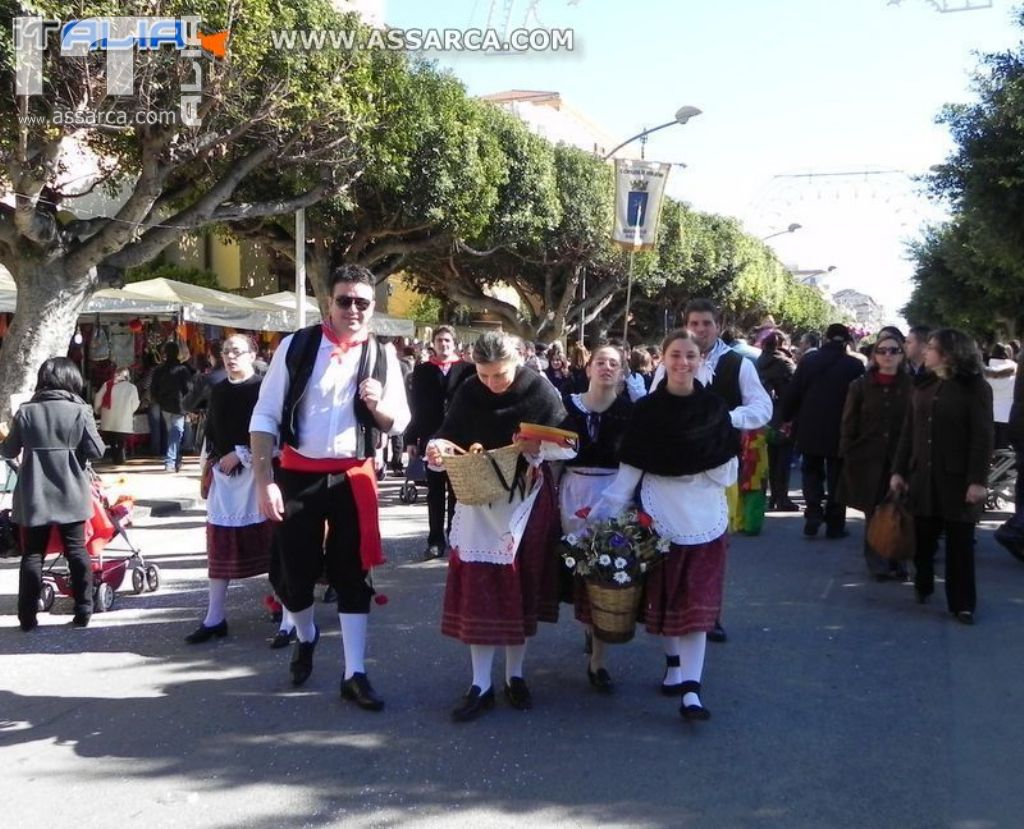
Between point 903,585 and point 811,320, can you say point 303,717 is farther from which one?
point 811,320

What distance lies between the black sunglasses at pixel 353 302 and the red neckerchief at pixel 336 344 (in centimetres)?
13

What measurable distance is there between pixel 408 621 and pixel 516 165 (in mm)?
18747

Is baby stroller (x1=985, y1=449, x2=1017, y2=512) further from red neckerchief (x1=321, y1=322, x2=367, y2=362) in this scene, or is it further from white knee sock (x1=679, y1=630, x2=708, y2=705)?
red neckerchief (x1=321, y1=322, x2=367, y2=362)

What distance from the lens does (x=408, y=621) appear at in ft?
20.7

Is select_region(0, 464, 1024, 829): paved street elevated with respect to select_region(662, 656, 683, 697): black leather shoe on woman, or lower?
lower

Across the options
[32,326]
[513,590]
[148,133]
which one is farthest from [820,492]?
[32,326]

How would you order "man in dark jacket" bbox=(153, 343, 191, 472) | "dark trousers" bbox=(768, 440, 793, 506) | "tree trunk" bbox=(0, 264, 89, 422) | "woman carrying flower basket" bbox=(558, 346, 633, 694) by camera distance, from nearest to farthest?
"woman carrying flower basket" bbox=(558, 346, 633, 694), "dark trousers" bbox=(768, 440, 793, 506), "tree trunk" bbox=(0, 264, 89, 422), "man in dark jacket" bbox=(153, 343, 191, 472)

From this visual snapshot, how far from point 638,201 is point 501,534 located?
12149 mm

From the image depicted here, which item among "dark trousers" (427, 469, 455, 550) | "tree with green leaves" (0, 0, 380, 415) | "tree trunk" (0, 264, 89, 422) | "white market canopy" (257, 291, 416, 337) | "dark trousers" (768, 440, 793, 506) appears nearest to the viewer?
"dark trousers" (427, 469, 455, 550)

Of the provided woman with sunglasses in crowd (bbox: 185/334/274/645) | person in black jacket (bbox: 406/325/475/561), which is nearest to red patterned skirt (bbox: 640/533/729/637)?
woman with sunglasses in crowd (bbox: 185/334/274/645)

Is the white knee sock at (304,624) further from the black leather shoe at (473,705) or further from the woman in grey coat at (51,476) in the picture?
the woman in grey coat at (51,476)

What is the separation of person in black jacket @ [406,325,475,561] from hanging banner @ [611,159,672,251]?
7991mm

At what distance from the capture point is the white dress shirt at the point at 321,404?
4.62 meters

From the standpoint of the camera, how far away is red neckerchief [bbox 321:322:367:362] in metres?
4.67
